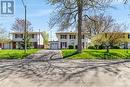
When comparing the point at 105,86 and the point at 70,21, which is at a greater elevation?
the point at 70,21

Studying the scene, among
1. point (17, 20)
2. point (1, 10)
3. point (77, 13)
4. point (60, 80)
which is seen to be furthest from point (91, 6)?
point (17, 20)

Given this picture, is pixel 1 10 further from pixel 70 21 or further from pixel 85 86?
pixel 85 86

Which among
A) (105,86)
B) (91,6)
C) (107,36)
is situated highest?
(91,6)

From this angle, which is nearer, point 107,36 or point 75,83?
point 75,83

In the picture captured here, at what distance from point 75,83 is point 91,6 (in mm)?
20971

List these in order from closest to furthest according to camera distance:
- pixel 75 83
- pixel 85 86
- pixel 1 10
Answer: pixel 85 86
pixel 75 83
pixel 1 10

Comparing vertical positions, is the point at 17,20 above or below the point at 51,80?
above

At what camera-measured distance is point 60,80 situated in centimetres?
1413

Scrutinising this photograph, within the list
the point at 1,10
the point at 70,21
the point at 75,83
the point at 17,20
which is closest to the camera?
the point at 75,83

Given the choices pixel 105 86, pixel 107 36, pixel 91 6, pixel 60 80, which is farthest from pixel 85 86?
pixel 107 36

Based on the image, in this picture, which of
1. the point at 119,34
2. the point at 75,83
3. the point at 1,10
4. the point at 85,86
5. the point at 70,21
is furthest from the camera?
the point at 119,34

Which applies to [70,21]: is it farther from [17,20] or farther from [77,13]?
[17,20]

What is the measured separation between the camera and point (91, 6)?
33281 millimetres

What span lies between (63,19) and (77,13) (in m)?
1.78
